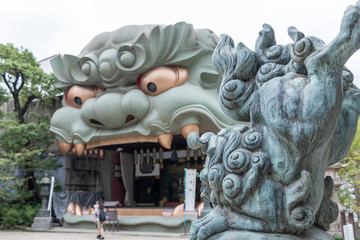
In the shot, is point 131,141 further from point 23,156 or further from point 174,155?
point 23,156

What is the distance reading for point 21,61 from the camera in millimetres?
17281

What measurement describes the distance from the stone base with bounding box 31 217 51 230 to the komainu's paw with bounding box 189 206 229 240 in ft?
48.0

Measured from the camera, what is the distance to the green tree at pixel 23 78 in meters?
16.7

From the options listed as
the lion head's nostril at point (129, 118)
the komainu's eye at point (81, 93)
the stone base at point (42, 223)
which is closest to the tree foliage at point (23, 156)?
the stone base at point (42, 223)

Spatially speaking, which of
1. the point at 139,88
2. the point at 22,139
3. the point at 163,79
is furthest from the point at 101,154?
the point at 163,79

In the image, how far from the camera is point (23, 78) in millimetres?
17281

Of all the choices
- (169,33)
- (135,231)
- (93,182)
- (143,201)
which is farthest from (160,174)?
(169,33)

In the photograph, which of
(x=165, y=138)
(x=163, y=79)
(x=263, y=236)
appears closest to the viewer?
(x=263, y=236)

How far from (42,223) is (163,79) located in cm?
852

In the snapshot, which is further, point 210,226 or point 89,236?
point 89,236

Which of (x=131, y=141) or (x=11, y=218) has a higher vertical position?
(x=131, y=141)

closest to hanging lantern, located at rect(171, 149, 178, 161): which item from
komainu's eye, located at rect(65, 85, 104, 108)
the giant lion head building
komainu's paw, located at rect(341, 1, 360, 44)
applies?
the giant lion head building

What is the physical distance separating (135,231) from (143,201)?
614cm

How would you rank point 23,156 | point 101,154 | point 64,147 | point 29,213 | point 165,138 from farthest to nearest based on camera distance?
point 101,154 → point 29,213 → point 64,147 → point 23,156 → point 165,138
